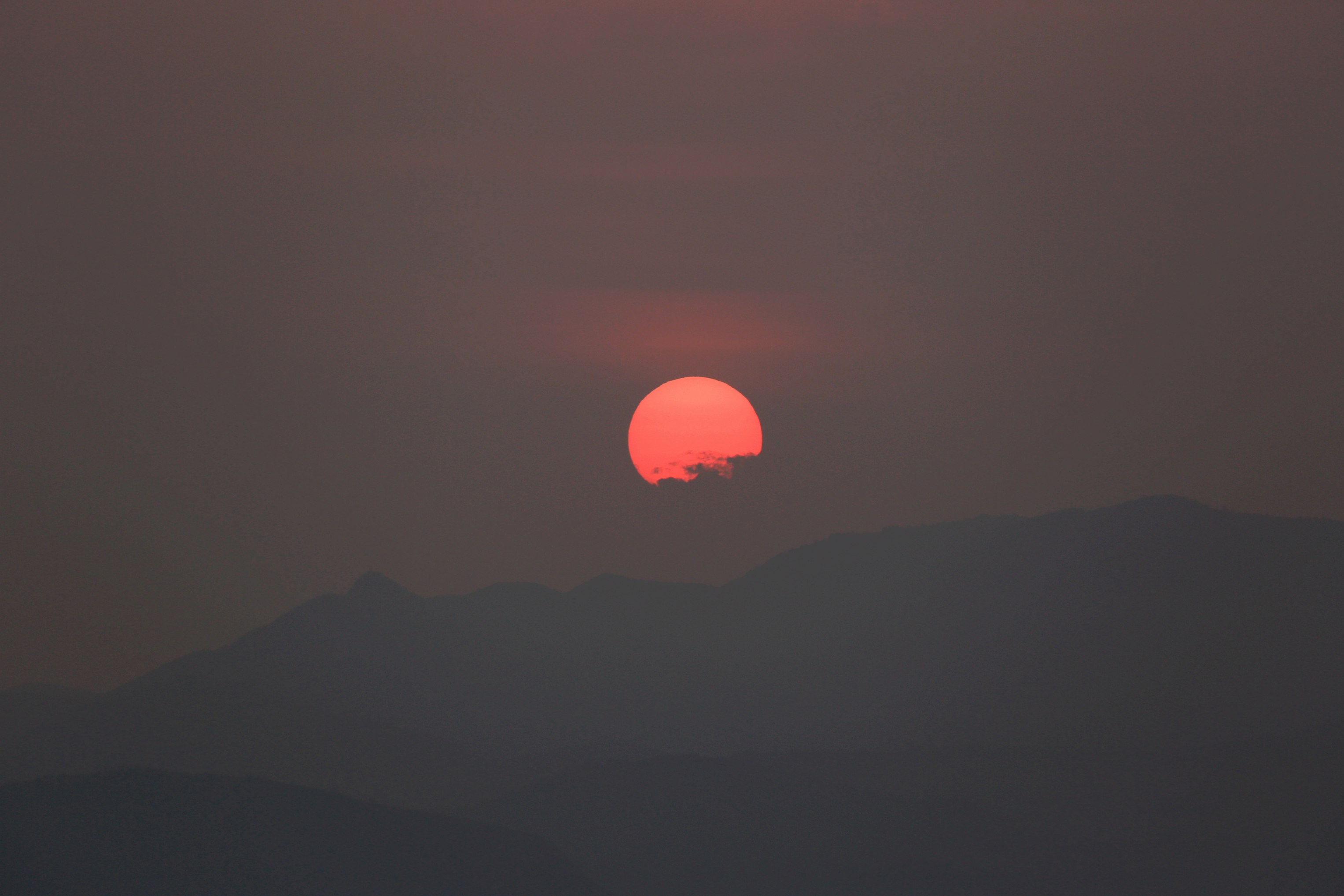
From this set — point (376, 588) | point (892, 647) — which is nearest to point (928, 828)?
point (892, 647)

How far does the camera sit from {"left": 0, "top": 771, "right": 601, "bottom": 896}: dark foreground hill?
50.5 meters

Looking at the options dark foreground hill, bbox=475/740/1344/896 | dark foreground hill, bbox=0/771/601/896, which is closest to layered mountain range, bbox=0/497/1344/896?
dark foreground hill, bbox=475/740/1344/896

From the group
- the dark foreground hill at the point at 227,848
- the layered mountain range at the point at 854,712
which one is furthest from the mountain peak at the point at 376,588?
the dark foreground hill at the point at 227,848

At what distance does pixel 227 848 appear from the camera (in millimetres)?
52094

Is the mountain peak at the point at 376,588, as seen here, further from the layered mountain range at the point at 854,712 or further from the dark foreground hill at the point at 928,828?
the dark foreground hill at the point at 928,828

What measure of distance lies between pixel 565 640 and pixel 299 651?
2177 cm

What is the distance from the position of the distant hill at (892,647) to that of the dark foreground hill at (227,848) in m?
15.9

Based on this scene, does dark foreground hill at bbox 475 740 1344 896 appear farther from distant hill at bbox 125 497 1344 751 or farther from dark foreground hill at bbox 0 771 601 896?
dark foreground hill at bbox 0 771 601 896

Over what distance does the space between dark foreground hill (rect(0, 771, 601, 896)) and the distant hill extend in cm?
1589

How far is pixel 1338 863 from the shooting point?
66250 mm

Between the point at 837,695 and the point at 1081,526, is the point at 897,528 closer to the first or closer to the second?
the point at 1081,526

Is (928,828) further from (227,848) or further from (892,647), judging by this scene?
(227,848)

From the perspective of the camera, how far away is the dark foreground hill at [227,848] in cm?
5047

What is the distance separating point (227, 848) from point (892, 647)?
191 feet
